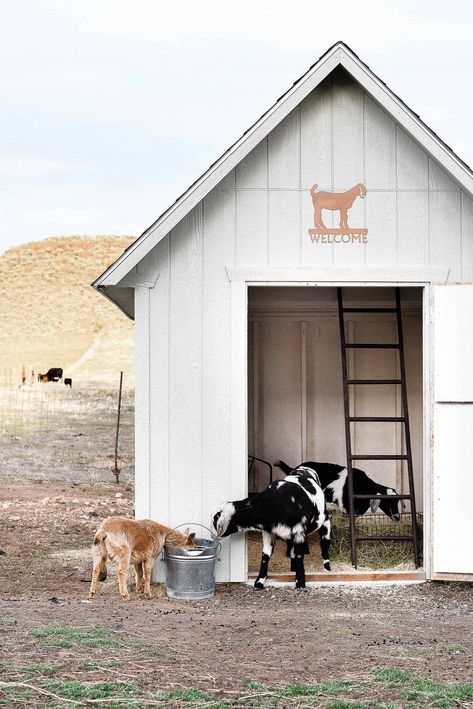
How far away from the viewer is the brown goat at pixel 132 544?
8688mm

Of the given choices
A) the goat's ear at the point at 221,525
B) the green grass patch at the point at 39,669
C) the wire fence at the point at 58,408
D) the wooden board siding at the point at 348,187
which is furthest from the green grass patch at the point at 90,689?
the wire fence at the point at 58,408

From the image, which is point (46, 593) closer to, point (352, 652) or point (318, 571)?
point (318, 571)

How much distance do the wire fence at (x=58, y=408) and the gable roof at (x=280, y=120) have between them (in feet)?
63.2

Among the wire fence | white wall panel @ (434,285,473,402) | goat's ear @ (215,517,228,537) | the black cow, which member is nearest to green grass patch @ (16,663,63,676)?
goat's ear @ (215,517,228,537)

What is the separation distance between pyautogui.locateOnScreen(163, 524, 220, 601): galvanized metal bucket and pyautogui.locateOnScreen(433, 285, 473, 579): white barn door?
7.30 feet

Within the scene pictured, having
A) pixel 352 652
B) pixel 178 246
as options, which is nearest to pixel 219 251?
pixel 178 246

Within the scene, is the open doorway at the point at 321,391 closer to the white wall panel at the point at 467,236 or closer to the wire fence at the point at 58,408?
the white wall panel at the point at 467,236

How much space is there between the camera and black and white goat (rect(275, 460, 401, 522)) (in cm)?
1223

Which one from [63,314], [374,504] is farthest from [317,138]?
[63,314]

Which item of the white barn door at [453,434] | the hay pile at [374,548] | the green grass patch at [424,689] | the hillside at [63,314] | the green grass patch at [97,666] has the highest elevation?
the hillside at [63,314]

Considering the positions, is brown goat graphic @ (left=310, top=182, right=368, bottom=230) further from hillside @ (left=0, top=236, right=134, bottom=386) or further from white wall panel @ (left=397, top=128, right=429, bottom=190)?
hillside @ (left=0, top=236, right=134, bottom=386)

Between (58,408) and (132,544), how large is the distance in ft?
79.1

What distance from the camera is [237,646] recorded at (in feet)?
23.3

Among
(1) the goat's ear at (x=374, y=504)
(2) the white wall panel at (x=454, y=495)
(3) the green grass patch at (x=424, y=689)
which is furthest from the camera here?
(1) the goat's ear at (x=374, y=504)
